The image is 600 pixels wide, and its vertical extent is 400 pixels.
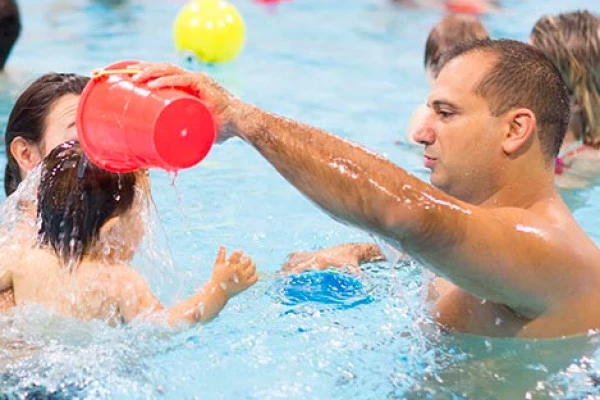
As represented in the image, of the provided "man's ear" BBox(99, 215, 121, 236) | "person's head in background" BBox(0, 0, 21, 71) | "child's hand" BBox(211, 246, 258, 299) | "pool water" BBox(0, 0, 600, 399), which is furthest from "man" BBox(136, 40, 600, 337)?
"person's head in background" BBox(0, 0, 21, 71)

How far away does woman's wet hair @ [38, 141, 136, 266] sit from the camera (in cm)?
328

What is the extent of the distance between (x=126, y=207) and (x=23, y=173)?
59 centimetres

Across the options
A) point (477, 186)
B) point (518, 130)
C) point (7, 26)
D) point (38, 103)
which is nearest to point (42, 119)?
point (38, 103)

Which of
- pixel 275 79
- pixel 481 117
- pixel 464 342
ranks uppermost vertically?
pixel 481 117

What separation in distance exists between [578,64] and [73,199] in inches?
111

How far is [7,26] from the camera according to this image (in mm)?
6668

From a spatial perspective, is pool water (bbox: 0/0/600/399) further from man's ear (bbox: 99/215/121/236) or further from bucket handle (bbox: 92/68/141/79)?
bucket handle (bbox: 92/68/141/79)

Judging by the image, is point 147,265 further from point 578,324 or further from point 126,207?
point 578,324

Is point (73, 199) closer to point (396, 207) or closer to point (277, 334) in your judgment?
point (277, 334)

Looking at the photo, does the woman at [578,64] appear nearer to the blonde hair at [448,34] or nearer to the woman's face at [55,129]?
the blonde hair at [448,34]

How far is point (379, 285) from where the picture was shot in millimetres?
3896

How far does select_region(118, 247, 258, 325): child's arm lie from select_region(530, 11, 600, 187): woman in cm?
237

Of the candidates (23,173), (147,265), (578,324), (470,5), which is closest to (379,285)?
(147,265)

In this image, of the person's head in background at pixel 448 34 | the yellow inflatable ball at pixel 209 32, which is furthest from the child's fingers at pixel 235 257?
the yellow inflatable ball at pixel 209 32
